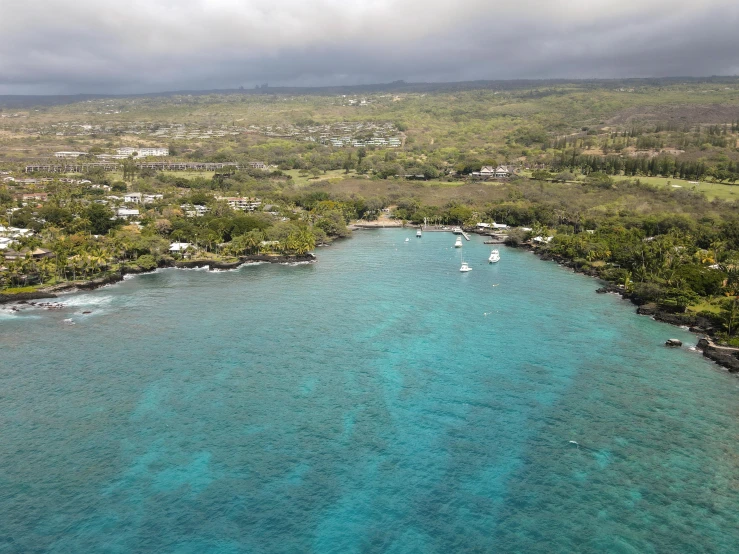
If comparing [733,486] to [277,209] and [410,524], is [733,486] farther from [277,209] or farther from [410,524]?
[277,209]

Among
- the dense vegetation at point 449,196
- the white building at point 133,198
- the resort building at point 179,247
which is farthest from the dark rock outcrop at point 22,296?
the white building at point 133,198

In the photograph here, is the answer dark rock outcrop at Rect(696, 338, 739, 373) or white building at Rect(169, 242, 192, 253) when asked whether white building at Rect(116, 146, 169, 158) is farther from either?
dark rock outcrop at Rect(696, 338, 739, 373)

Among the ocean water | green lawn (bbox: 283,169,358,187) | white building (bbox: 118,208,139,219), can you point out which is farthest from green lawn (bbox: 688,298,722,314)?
green lawn (bbox: 283,169,358,187)

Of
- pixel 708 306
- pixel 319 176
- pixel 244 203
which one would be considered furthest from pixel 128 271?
pixel 319 176

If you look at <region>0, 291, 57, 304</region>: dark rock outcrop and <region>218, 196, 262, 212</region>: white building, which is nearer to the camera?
<region>0, 291, 57, 304</region>: dark rock outcrop

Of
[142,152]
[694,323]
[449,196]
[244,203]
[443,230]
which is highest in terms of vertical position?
[142,152]

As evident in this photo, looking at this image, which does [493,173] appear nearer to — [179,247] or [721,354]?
[179,247]
